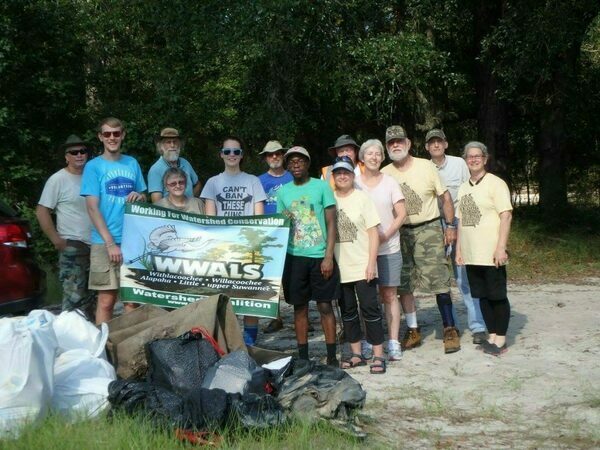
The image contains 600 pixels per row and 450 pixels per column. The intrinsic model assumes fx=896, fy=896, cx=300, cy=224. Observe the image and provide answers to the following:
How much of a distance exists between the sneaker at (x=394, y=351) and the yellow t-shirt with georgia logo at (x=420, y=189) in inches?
44.9

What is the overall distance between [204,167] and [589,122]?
30.1ft

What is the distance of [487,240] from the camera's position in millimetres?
7812

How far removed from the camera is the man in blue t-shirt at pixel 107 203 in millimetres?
7176

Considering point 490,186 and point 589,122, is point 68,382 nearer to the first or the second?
point 490,186

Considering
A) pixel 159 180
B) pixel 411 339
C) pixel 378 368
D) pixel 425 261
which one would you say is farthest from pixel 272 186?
pixel 378 368

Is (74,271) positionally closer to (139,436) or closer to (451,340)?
(139,436)

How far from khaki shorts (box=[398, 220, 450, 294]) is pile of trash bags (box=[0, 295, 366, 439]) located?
6.62 ft

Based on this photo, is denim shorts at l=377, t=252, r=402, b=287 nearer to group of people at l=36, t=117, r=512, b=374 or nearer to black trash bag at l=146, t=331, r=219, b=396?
group of people at l=36, t=117, r=512, b=374

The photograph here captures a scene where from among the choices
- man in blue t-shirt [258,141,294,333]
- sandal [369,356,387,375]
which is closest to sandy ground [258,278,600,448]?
sandal [369,356,387,375]

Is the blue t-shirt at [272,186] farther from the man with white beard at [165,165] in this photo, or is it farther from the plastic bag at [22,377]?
the plastic bag at [22,377]

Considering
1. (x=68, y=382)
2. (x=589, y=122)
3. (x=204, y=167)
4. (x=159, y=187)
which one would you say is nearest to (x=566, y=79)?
(x=589, y=122)

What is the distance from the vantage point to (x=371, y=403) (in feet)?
20.8

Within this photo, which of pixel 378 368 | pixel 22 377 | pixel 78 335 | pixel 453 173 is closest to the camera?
pixel 22 377

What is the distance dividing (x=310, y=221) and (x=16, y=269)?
2.34m
